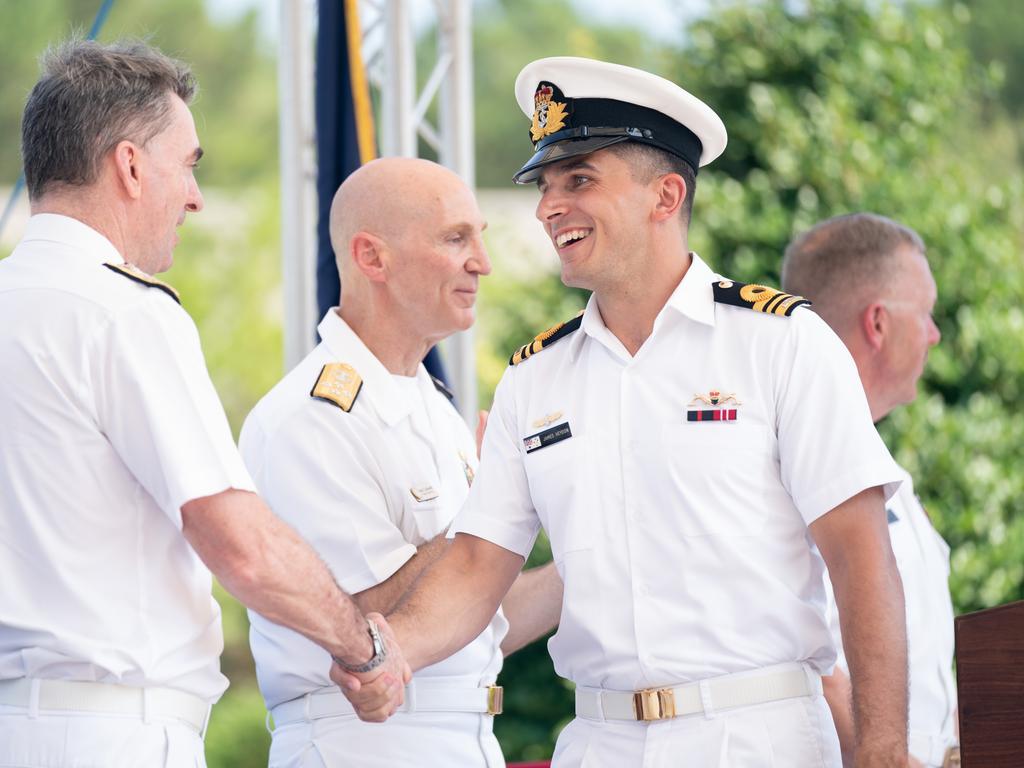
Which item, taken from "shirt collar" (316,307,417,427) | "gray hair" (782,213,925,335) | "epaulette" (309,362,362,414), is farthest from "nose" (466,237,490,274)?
"gray hair" (782,213,925,335)

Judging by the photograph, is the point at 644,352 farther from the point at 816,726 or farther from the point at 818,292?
the point at 818,292

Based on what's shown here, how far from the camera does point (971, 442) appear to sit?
5.22 m

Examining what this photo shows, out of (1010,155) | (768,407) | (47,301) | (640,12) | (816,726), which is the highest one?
(640,12)

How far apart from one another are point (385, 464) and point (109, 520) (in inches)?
34.6

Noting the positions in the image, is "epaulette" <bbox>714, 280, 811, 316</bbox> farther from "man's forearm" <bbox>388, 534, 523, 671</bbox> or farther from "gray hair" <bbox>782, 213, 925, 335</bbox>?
"gray hair" <bbox>782, 213, 925, 335</bbox>

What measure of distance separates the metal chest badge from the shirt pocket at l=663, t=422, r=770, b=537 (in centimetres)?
1

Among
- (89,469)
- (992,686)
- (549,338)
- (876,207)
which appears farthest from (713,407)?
(876,207)

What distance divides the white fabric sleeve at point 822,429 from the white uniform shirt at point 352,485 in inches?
34.9

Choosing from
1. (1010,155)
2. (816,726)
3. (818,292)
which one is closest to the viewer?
(816,726)

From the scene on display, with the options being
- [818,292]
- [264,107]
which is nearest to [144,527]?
[818,292]

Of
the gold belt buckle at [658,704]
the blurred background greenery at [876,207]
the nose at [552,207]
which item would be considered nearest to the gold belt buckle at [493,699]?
the gold belt buckle at [658,704]

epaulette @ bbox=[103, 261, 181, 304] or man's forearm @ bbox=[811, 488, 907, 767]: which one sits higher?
epaulette @ bbox=[103, 261, 181, 304]

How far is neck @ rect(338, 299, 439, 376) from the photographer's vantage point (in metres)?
3.28

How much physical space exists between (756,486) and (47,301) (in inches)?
48.2
